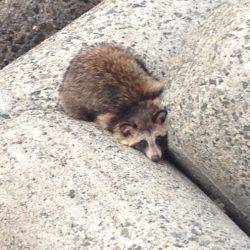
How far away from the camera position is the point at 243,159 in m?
4.93

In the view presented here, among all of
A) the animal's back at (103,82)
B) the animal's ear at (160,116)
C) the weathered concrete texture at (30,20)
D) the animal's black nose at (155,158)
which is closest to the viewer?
the animal's black nose at (155,158)

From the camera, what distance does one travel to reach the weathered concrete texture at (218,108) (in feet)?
16.1

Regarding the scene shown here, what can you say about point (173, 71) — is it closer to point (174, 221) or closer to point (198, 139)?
point (198, 139)

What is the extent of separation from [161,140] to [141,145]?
20cm

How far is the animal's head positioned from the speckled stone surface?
Answer: 0.94ft

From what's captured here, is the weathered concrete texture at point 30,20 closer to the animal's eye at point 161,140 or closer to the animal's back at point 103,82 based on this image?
the animal's back at point 103,82

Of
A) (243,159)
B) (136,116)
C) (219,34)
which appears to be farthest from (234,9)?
(136,116)

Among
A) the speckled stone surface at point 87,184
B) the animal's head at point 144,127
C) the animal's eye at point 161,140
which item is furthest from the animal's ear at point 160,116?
the speckled stone surface at point 87,184

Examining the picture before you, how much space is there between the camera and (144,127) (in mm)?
6469

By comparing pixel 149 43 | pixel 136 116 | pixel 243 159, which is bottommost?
pixel 136 116

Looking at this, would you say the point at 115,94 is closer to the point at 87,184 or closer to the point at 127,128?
the point at 127,128

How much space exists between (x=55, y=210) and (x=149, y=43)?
1.84 metres

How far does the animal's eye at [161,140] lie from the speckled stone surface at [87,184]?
1.55ft

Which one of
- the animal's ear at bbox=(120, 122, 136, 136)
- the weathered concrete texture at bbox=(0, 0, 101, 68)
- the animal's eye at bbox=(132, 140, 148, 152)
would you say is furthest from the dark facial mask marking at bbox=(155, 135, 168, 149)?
the weathered concrete texture at bbox=(0, 0, 101, 68)
